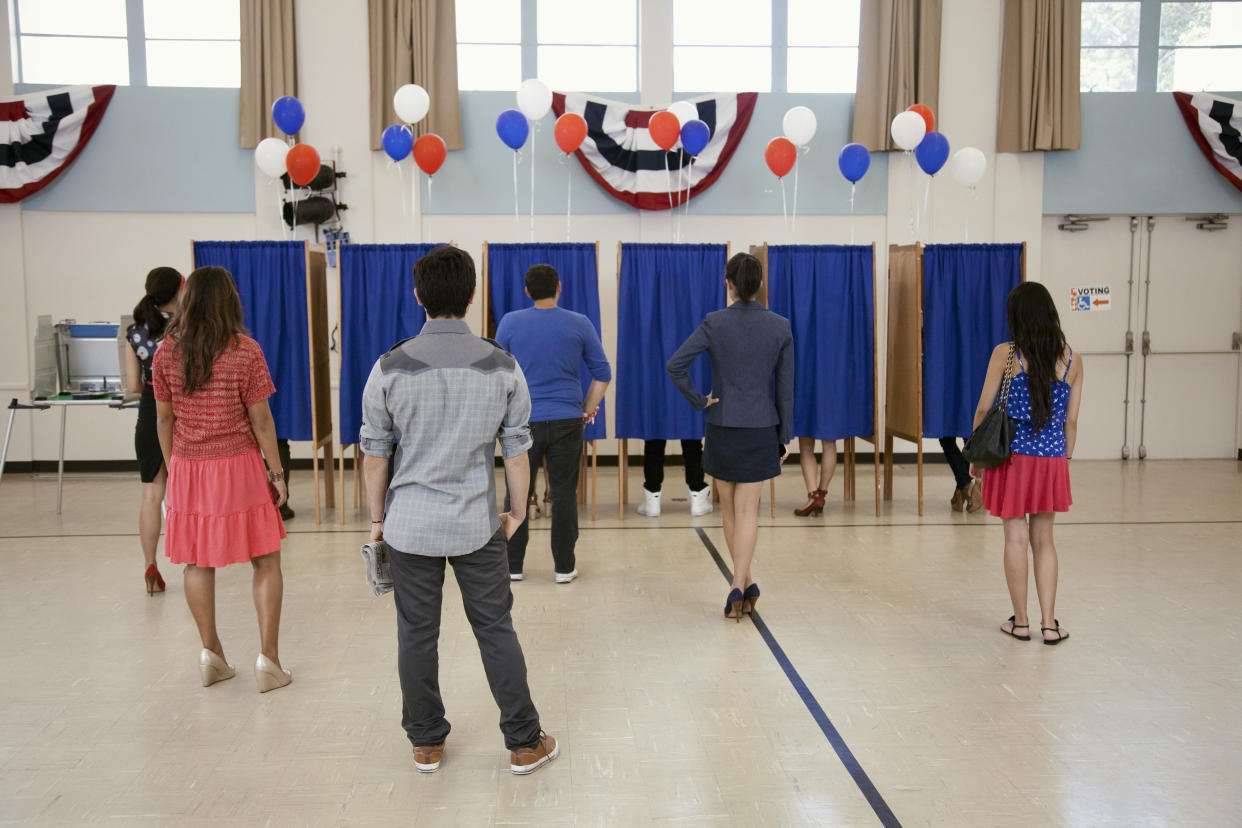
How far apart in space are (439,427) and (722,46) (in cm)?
578

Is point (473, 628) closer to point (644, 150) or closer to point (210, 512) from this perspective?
point (210, 512)

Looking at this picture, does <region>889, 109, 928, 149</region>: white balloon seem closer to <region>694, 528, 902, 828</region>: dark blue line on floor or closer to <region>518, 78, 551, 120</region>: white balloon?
<region>518, 78, 551, 120</region>: white balloon

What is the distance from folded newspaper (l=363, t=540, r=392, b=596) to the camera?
2582 mm

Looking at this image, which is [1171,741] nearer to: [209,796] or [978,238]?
[209,796]

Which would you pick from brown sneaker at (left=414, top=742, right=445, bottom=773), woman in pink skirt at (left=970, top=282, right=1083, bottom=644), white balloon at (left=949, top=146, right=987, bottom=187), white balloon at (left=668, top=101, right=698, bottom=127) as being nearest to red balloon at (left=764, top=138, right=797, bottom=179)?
white balloon at (left=668, top=101, right=698, bottom=127)

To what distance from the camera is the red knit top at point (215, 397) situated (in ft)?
9.96

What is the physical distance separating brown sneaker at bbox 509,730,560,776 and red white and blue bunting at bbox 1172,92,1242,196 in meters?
7.17

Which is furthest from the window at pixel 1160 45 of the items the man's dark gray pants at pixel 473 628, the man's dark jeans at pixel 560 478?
the man's dark gray pants at pixel 473 628

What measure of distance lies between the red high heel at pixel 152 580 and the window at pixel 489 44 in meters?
4.29

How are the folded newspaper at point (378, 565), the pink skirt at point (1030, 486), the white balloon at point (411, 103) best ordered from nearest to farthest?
the folded newspaper at point (378, 565) < the pink skirt at point (1030, 486) < the white balloon at point (411, 103)

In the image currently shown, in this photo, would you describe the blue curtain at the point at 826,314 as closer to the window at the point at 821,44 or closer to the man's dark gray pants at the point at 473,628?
the window at the point at 821,44

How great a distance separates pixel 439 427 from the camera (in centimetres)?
246

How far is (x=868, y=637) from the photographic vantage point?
379cm

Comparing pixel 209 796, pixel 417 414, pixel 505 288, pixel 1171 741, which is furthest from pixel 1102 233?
pixel 209 796
